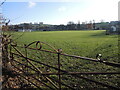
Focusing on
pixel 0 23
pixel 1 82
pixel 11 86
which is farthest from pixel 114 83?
pixel 0 23

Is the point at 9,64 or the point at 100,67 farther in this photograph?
the point at 100,67

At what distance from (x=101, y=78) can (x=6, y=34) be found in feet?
11.5

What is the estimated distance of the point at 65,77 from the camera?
4.14m

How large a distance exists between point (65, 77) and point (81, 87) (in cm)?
82

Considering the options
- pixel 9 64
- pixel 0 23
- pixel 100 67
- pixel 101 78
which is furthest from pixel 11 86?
pixel 100 67

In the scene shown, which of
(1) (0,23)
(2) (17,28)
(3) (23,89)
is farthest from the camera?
(2) (17,28)

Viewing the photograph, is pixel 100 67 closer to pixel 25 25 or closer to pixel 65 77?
pixel 65 77

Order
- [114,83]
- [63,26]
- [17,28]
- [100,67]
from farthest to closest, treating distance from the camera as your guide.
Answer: [63,26]
[100,67]
[17,28]
[114,83]

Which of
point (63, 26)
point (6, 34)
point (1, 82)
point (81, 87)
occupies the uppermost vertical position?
point (63, 26)

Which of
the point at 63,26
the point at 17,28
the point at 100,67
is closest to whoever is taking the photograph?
the point at 17,28

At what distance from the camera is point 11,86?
3.25 meters

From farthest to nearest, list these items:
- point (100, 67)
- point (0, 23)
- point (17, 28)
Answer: point (100, 67) → point (17, 28) → point (0, 23)

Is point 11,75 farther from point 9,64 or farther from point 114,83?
point 114,83

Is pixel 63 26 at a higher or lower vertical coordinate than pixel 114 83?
higher
